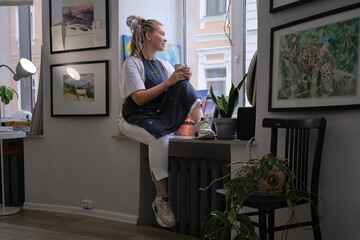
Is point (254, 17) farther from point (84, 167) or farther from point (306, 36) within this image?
point (84, 167)

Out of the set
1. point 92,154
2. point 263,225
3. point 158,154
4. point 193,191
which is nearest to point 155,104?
point 158,154

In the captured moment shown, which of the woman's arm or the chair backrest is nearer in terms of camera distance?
the chair backrest

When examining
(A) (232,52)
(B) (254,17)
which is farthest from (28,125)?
(B) (254,17)

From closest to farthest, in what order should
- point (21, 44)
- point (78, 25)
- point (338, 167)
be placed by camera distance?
point (338, 167), point (78, 25), point (21, 44)

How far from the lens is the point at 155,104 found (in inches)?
110

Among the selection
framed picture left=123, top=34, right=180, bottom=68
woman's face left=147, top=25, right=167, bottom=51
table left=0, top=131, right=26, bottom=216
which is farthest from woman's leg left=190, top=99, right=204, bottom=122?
table left=0, top=131, right=26, bottom=216

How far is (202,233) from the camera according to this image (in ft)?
8.79

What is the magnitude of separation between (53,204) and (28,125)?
793mm

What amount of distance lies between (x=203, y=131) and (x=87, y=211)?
134cm

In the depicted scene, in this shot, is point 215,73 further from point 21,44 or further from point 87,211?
point 21,44

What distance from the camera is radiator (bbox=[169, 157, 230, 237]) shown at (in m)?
2.63

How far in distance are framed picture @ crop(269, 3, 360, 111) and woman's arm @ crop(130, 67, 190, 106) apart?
0.65m

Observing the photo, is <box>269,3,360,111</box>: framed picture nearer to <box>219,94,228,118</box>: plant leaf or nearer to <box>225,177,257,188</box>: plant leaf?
<box>219,94,228,118</box>: plant leaf

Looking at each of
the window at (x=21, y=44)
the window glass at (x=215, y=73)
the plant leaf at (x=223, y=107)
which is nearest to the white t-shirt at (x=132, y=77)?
the plant leaf at (x=223, y=107)
